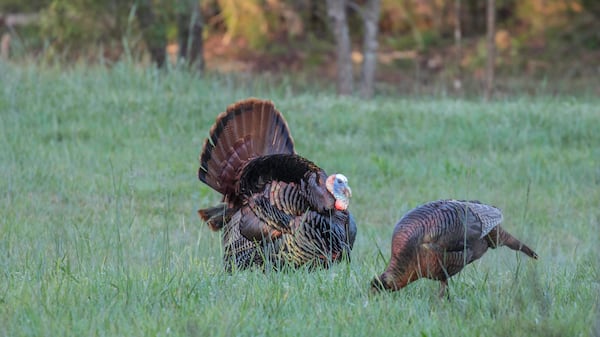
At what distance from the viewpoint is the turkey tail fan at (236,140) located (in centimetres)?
638

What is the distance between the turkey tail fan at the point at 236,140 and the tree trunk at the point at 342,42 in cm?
930

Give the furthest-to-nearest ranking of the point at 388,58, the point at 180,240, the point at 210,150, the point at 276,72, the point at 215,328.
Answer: the point at 388,58 → the point at 276,72 → the point at 180,240 → the point at 210,150 → the point at 215,328

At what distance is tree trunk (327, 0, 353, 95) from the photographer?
15.6 m

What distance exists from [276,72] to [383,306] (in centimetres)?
1720

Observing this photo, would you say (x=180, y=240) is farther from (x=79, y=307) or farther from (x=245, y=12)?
(x=245, y=12)

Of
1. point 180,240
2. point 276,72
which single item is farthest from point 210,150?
point 276,72

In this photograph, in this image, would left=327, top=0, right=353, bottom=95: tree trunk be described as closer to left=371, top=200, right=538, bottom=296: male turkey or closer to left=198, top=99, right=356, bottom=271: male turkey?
left=198, top=99, right=356, bottom=271: male turkey

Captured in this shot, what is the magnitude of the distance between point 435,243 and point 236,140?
206 centimetres

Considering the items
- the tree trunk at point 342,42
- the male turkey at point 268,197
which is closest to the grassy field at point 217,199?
the male turkey at point 268,197

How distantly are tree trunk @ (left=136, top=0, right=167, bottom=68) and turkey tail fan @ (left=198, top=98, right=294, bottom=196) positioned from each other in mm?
9269

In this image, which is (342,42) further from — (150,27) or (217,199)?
(217,199)

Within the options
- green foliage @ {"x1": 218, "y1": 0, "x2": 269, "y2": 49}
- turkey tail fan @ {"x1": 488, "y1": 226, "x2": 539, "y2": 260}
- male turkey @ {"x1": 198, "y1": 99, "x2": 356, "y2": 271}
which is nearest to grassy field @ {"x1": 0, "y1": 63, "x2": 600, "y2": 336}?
turkey tail fan @ {"x1": 488, "y1": 226, "x2": 539, "y2": 260}

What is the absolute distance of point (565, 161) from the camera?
9836 mm

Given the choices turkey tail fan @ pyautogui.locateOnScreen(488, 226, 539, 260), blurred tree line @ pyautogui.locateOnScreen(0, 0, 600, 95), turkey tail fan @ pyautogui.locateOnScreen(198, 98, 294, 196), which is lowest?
blurred tree line @ pyautogui.locateOnScreen(0, 0, 600, 95)
